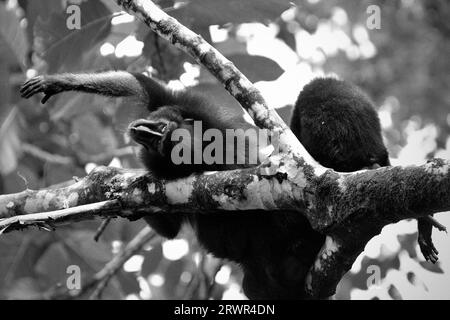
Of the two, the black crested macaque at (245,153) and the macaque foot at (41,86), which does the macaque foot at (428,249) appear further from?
the macaque foot at (41,86)

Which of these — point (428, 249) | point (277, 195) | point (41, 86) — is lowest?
point (428, 249)

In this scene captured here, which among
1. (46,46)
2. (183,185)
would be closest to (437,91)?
(46,46)

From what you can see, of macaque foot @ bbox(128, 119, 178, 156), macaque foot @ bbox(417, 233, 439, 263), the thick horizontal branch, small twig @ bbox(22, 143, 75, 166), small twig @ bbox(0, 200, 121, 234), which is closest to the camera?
the thick horizontal branch

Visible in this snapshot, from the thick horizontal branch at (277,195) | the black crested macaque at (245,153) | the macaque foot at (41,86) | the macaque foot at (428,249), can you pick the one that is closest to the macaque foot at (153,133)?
the black crested macaque at (245,153)

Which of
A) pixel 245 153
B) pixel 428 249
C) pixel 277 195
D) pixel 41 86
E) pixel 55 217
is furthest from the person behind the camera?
pixel 245 153

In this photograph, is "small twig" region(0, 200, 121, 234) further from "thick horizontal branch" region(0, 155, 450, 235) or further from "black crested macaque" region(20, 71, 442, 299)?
"black crested macaque" region(20, 71, 442, 299)

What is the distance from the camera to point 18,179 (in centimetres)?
607

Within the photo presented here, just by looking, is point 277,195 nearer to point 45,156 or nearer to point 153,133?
point 153,133

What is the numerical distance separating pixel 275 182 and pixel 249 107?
589 mm

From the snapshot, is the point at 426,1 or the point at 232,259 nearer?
the point at 232,259

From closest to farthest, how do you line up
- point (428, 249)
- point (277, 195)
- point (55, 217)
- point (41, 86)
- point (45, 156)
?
point (277, 195) → point (55, 217) → point (428, 249) → point (41, 86) → point (45, 156)

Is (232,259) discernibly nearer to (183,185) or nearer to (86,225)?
(183,185)

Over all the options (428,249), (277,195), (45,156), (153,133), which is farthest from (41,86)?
(45,156)

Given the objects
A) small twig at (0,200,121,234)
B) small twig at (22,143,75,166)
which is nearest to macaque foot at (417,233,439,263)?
small twig at (0,200,121,234)
